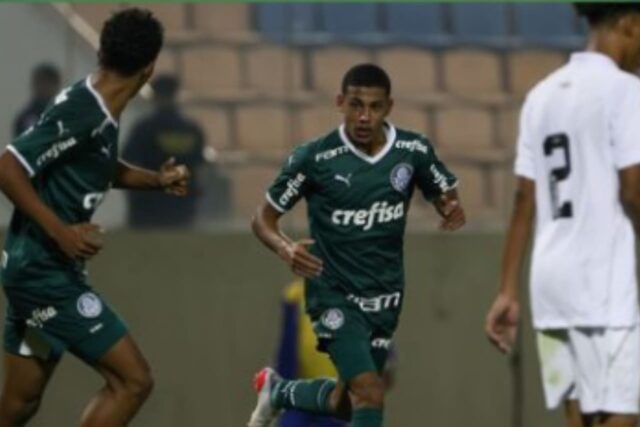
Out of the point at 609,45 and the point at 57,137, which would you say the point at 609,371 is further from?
the point at 57,137

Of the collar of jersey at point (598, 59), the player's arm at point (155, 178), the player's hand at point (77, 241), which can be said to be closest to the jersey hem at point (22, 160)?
the player's hand at point (77, 241)

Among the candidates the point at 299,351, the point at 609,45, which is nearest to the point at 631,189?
the point at 609,45

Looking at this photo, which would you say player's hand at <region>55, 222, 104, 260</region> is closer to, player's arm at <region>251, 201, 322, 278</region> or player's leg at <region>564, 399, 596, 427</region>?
player's arm at <region>251, 201, 322, 278</region>

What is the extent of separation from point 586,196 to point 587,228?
0.11 metres

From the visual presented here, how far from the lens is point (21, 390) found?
11.6 meters

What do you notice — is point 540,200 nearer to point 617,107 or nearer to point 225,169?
point 617,107

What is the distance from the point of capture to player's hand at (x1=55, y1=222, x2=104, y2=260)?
36.6 ft

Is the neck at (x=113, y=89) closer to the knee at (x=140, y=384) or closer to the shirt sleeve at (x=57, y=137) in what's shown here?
the shirt sleeve at (x=57, y=137)

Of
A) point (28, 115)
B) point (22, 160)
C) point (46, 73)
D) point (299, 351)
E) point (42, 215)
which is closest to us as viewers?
point (42, 215)

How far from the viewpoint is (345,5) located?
725 inches

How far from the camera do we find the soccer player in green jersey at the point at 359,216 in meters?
12.5

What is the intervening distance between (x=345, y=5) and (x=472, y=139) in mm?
1276

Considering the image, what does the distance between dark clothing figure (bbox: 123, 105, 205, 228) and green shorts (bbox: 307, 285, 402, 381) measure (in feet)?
17.6

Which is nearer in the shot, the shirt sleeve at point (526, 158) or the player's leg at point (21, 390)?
the shirt sleeve at point (526, 158)
